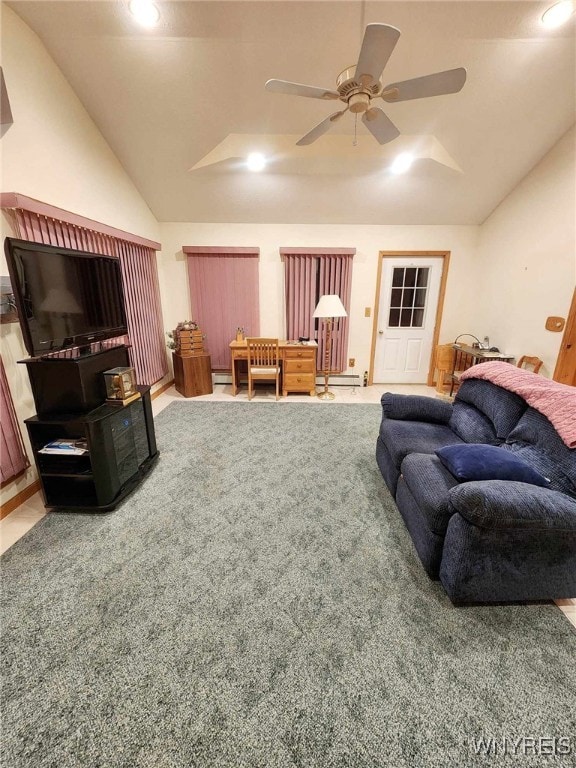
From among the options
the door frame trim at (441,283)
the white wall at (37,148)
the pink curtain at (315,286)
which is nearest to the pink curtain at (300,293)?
the pink curtain at (315,286)

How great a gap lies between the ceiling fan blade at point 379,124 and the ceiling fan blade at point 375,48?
1.14 feet

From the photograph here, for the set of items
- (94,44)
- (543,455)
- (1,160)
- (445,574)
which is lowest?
(445,574)

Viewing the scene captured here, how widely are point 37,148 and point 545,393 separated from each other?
3730 mm

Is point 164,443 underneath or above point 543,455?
underneath

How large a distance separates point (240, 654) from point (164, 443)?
2.01 meters

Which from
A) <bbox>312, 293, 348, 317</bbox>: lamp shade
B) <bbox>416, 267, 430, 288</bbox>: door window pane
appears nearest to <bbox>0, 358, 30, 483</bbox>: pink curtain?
<bbox>312, 293, 348, 317</bbox>: lamp shade

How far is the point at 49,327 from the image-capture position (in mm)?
1775

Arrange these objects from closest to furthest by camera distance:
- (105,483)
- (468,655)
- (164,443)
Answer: (468,655) < (105,483) < (164,443)

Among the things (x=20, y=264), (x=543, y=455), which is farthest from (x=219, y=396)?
(x=543, y=455)

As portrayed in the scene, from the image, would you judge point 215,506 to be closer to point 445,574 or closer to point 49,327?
point 445,574

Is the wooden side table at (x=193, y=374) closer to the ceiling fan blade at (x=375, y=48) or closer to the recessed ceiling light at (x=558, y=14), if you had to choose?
the ceiling fan blade at (x=375, y=48)

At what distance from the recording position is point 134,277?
361 centimetres

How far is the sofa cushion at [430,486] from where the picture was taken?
1.40 metres

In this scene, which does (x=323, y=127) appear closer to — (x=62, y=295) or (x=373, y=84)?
(x=373, y=84)
